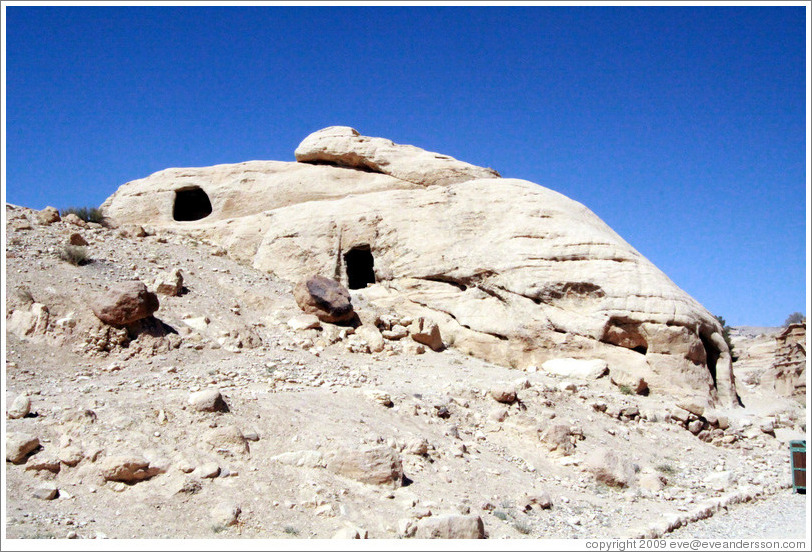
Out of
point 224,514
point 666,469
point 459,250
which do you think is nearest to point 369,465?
point 224,514

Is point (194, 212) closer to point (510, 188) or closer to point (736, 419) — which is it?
point (510, 188)

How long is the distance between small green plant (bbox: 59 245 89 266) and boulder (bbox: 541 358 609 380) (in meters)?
9.28

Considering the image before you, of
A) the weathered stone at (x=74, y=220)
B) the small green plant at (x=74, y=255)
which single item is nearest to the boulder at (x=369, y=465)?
the small green plant at (x=74, y=255)

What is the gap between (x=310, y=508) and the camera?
6.88m

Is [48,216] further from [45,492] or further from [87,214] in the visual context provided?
[45,492]

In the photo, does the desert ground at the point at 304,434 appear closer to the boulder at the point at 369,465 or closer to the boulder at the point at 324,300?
the boulder at the point at 369,465

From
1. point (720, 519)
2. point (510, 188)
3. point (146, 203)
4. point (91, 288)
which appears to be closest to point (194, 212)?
point (146, 203)

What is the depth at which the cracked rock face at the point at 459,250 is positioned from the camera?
13195 millimetres

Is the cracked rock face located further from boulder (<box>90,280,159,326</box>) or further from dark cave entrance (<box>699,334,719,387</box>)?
boulder (<box>90,280,159,326</box>)

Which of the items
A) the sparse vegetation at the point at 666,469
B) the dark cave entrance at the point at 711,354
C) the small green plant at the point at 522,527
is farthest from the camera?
the dark cave entrance at the point at 711,354

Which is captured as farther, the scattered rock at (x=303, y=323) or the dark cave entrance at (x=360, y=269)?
the dark cave entrance at (x=360, y=269)

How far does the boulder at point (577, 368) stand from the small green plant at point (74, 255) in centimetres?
928

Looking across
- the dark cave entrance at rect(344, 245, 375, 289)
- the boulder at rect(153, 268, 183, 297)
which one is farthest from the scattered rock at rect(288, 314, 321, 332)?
the dark cave entrance at rect(344, 245, 375, 289)

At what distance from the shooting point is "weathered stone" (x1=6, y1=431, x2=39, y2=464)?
681cm
